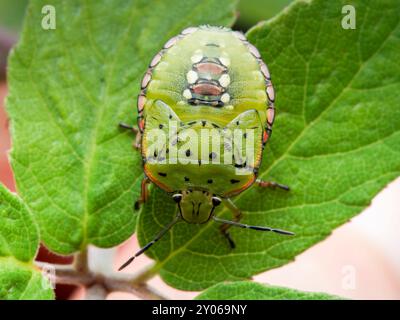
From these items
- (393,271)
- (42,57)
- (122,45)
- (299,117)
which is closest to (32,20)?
(42,57)

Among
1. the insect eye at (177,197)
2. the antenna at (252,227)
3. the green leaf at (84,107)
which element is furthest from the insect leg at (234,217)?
the green leaf at (84,107)

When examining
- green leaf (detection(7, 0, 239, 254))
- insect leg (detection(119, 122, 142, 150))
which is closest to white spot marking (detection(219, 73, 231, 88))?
green leaf (detection(7, 0, 239, 254))

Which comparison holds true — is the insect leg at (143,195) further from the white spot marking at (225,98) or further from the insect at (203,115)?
the white spot marking at (225,98)

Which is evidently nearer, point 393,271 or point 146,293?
point 146,293

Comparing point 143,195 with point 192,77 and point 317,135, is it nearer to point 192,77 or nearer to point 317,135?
point 192,77
